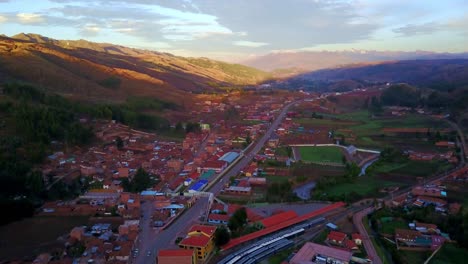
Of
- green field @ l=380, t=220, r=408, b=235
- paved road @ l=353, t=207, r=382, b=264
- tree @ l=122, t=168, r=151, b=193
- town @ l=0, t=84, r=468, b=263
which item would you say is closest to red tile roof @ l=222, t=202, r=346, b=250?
town @ l=0, t=84, r=468, b=263

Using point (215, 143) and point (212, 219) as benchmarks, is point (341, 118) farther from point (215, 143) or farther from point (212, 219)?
point (212, 219)

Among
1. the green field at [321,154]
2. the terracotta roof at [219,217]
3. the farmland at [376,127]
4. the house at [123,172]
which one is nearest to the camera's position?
the terracotta roof at [219,217]

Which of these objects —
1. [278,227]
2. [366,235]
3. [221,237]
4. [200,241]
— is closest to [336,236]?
[366,235]

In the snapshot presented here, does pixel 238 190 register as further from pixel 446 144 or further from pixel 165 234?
pixel 446 144

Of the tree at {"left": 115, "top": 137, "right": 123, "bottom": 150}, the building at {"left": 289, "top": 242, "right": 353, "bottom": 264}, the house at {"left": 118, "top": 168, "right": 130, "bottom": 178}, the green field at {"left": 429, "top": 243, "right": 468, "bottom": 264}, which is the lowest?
the green field at {"left": 429, "top": 243, "right": 468, "bottom": 264}

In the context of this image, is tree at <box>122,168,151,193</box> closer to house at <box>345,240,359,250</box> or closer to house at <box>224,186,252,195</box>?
house at <box>224,186,252,195</box>

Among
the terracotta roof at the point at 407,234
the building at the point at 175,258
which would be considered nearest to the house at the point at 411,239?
the terracotta roof at the point at 407,234

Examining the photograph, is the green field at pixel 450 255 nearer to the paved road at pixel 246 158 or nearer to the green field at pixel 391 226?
the green field at pixel 391 226
